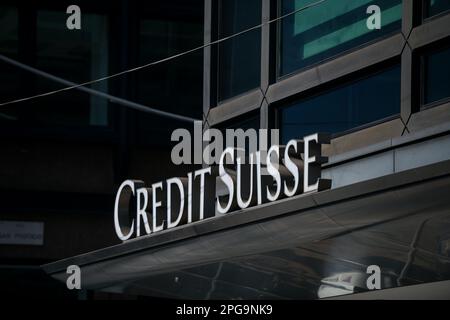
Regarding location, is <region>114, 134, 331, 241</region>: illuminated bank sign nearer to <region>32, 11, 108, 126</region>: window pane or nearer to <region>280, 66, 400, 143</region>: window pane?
<region>280, 66, 400, 143</region>: window pane

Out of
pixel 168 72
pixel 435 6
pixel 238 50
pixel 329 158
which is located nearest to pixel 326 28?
pixel 329 158

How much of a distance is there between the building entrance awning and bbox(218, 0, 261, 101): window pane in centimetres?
376

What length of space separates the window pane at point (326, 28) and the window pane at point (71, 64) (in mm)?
16054

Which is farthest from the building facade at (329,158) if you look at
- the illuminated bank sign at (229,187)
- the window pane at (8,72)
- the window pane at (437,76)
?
the window pane at (8,72)

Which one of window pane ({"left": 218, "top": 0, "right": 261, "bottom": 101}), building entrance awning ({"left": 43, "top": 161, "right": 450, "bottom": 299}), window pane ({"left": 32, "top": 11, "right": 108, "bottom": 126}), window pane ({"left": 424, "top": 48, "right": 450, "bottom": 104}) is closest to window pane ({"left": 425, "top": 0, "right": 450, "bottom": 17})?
window pane ({"left": 424, "top": 48, "right": 450, "bottom": 104})

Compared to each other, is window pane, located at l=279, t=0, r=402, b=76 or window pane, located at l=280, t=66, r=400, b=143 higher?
window pane, located at l=279, t=0, r=402, b=76

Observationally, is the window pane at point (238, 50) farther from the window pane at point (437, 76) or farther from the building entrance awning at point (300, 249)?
the window pane at point (437, 76)

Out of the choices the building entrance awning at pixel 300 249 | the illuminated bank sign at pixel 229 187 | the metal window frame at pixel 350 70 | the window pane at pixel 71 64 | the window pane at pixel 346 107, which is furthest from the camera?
the window pane at pixel 71 64

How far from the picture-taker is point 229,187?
21172mm

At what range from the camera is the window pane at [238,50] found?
2520 centimetres

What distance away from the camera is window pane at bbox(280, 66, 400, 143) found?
20.7 meters
